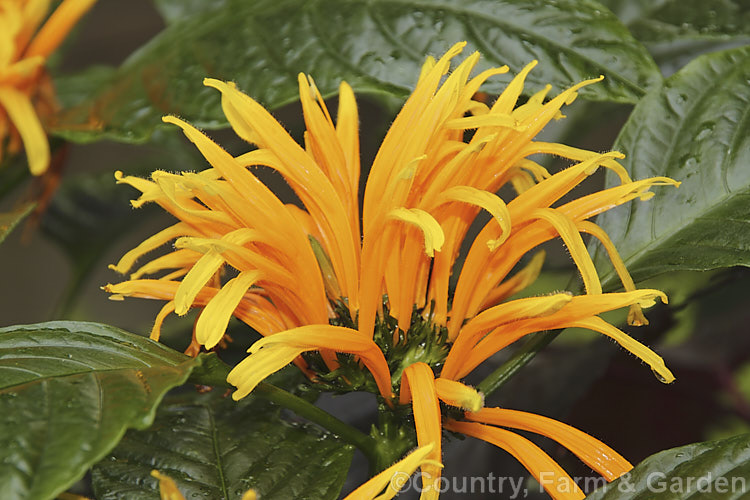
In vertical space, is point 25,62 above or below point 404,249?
above

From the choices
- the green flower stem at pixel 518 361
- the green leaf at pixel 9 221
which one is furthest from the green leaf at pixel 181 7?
the green flower stem at pixel 518 361

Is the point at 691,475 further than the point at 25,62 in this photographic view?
No

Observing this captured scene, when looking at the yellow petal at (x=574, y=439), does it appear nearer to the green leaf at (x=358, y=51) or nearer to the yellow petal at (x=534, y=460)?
the yellow petal at (x=534, y=460)

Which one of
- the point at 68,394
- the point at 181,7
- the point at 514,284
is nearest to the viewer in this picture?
the point at 68,394

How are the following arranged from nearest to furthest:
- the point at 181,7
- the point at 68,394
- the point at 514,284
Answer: the point at 68,394 → the point at 514,284 → the point at 181,7

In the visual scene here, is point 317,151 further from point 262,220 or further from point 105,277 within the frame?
point 105,277

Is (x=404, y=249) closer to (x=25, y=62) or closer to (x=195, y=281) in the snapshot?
(x=195, y=281)

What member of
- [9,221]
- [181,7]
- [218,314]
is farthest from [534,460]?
[181,7]
